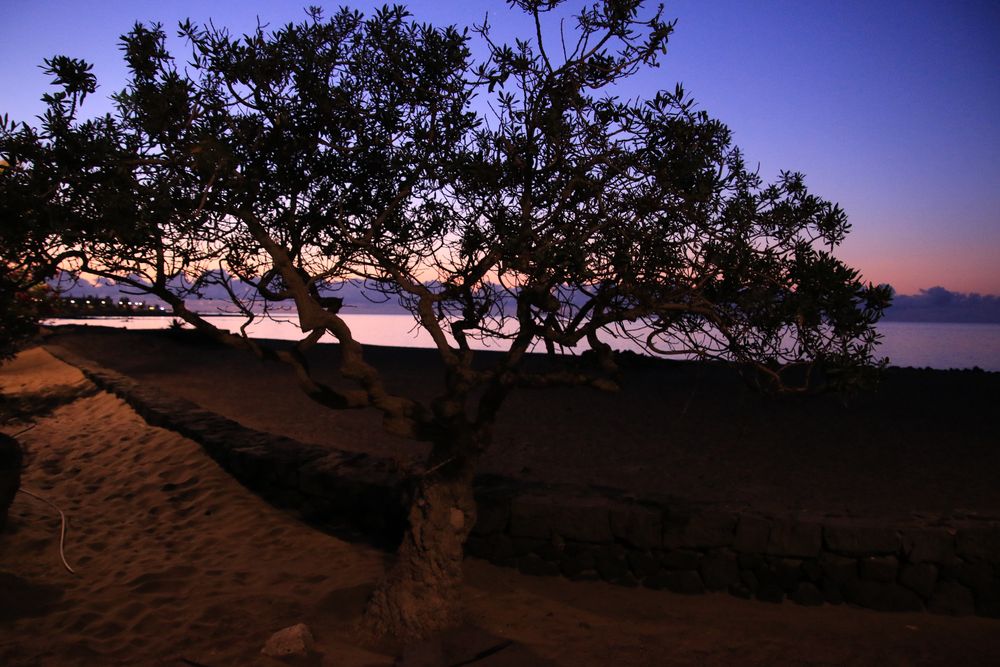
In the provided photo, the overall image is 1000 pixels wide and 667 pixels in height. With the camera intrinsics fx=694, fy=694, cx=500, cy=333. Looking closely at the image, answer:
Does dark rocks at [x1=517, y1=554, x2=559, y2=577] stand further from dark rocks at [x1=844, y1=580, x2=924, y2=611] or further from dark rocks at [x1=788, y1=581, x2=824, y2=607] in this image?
dark rocks at [x1=844, y1=580, x2=924, y2=611]

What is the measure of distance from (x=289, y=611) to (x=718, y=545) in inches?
117

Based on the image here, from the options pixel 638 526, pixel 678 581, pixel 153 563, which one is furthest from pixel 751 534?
pixel 153 563

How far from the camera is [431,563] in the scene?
14.1 feet

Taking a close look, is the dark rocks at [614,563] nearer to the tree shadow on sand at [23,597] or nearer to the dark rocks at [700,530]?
the dark rocks at [700,530]

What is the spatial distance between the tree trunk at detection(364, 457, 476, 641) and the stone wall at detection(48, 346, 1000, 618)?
0.67 m

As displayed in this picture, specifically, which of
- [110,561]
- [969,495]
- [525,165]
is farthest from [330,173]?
[969,495]

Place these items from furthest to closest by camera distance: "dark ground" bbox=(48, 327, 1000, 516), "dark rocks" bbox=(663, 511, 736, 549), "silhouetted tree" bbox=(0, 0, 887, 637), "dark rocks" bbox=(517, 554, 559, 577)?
"dark ground" bbox=(48, 327, 1000, 516)
"dark rocks" bbox=(517, 554, 559, 577)
"dark rocks" bbox=(663, 511, 736, 549)
"silhouetted tree" bbox=(0, 0, 887, 637)

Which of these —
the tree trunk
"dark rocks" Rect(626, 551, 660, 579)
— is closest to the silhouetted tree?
the tree trunk

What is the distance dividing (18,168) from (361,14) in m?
2.04

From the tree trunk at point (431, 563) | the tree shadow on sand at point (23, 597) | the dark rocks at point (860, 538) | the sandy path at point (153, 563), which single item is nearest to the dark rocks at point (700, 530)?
the dark rocks at point (860, 538)

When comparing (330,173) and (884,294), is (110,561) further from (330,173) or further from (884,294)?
(884,294)

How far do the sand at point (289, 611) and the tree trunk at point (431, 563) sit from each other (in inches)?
6.8

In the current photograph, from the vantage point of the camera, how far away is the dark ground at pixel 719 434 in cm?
652

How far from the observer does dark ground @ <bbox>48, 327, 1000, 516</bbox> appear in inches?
257
